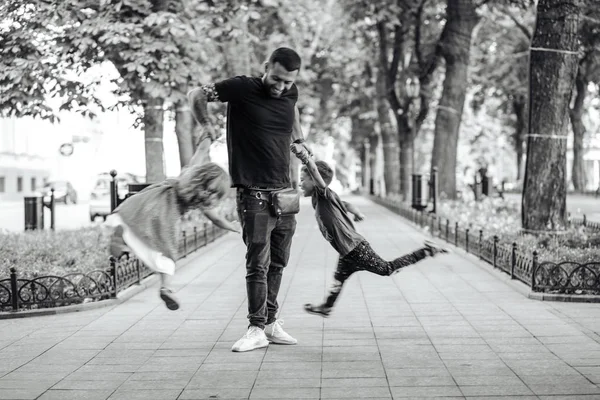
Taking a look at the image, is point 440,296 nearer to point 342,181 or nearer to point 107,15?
point 107,15

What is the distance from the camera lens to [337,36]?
3828 centimetres

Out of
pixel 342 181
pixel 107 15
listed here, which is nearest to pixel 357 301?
pixel 107 15

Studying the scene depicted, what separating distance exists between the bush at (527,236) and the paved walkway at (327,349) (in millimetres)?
1171

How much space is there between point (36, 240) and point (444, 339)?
786 cm

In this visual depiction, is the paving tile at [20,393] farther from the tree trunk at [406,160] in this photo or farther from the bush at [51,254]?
the tree trunk at [406,160]

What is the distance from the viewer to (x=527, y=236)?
1321 centimetres

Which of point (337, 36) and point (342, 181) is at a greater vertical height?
point (337, 36)

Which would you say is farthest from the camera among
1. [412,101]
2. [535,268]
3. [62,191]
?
[62,191]

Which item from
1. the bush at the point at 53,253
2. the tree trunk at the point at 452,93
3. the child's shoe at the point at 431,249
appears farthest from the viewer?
the tree trunk at the point at 452,93

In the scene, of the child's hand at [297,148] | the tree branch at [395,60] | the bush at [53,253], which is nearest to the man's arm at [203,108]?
the child's hand at [297,148]

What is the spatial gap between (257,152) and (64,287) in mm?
3624

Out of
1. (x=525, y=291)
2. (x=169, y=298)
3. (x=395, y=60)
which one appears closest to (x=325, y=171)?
(x=169, y=298)

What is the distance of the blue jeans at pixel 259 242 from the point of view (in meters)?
6.39

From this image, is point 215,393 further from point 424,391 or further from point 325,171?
point 325,171
